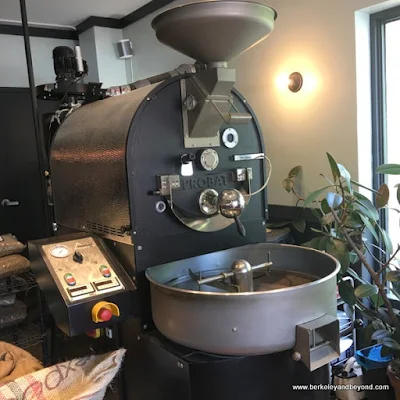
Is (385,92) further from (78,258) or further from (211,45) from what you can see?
(78,258)

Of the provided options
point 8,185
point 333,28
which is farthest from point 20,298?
point 333,28

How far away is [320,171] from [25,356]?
1.79m

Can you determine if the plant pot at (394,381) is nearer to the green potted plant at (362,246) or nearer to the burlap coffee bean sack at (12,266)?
the green potted plant at (362,246)

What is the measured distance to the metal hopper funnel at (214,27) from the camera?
4.32 feet

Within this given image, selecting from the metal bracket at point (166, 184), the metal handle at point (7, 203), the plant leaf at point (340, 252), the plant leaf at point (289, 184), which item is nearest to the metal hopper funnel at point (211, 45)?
the metal bracket at point (166, 184)

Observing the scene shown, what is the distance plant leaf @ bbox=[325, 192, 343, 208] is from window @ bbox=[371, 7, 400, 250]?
0.53 meters

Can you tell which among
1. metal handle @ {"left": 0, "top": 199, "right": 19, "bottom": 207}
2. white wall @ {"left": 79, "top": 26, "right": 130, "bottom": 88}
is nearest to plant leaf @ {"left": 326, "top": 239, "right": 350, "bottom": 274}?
white wall @ {"left": 79, "top": 26, "right": 130, "bottom": 88}

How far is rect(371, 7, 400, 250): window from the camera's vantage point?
239 cm

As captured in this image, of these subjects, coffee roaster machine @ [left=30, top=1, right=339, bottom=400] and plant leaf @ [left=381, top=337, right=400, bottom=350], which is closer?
coffee roaster machine @ [left=30, top=1, right=339, bottom=400]

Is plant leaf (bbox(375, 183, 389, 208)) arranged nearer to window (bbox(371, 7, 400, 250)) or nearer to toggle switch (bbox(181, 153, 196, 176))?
window (bbox(371, 7, 400, 250))

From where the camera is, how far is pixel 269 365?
137cm

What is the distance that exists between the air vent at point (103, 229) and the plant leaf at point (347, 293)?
115 cm

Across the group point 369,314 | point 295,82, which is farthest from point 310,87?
point 369,314

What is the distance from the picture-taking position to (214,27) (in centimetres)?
134
